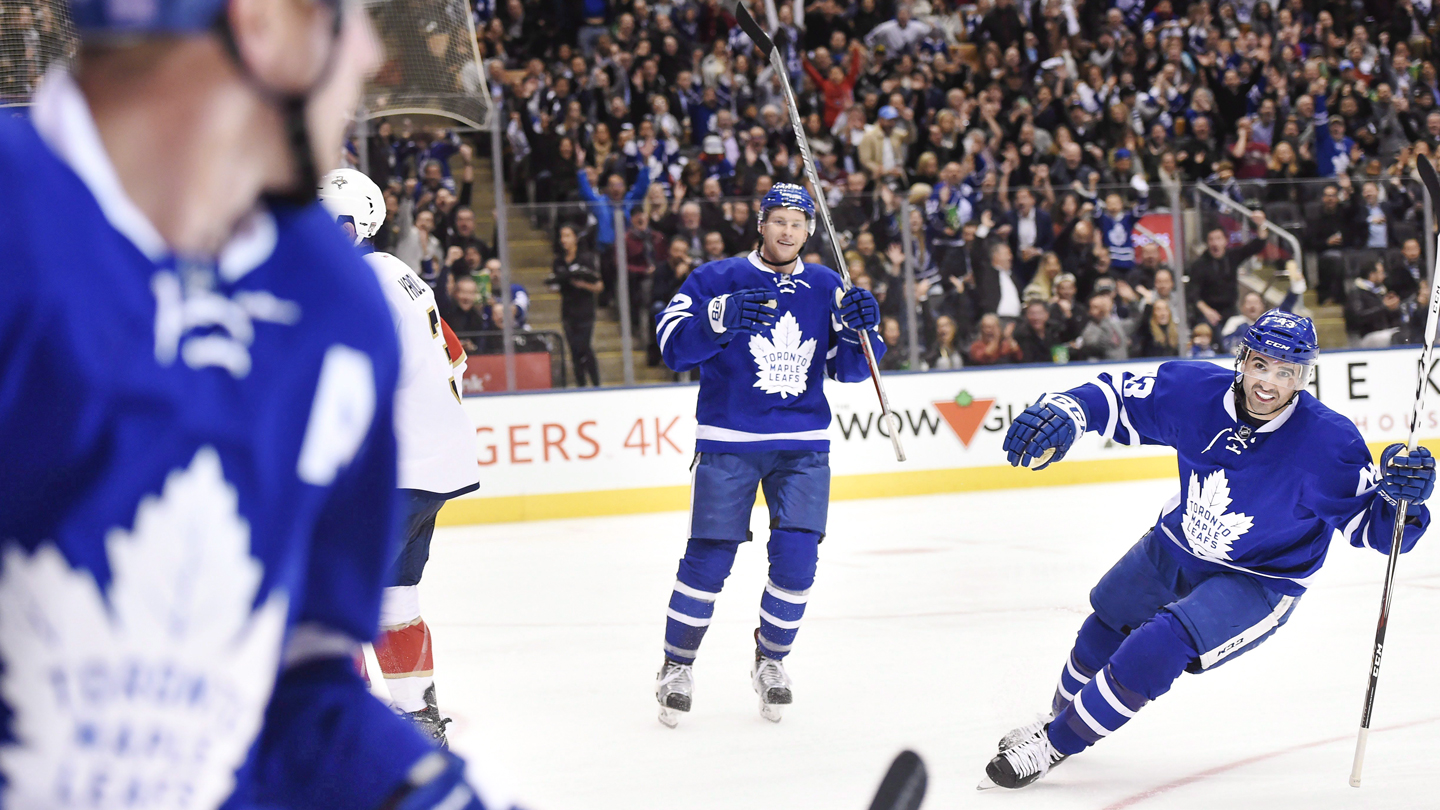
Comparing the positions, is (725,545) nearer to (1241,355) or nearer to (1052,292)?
(1241,355)

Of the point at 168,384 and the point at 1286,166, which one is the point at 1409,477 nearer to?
the point at 168,384

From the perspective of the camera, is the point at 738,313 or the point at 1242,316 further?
the point at 1242,316

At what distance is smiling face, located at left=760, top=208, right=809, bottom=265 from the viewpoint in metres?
4.07

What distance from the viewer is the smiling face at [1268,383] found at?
317cm

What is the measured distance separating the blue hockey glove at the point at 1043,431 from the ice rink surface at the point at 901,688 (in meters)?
0.75

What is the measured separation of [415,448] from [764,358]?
3.84 ft

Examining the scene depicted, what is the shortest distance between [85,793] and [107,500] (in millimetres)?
153

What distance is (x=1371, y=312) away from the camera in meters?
9.88

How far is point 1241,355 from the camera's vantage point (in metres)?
3.31

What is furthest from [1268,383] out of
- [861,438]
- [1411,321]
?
[1411,321]

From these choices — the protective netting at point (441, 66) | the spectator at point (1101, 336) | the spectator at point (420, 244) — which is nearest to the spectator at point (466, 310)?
the spectator at point (420, 244)

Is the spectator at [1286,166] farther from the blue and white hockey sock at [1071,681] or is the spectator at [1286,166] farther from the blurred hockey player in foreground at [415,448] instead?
the blurred hockey player in foreground at [415,448]

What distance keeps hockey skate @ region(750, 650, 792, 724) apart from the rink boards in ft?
14.2

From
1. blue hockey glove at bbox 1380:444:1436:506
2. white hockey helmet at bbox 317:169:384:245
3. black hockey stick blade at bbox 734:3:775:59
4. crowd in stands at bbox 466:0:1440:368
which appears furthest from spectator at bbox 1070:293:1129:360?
white hockey helmet at bbox 317:169:384:245
